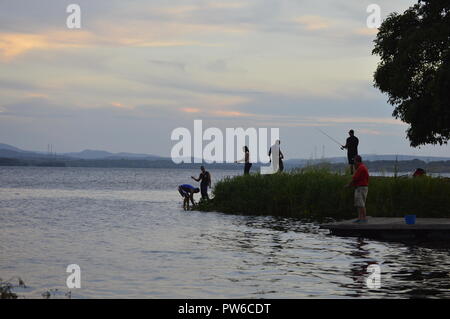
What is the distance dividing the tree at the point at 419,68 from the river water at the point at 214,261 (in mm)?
10906

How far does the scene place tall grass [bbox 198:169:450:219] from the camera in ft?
99.0

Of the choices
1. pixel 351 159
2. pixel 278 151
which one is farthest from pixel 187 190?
pixel 351 159

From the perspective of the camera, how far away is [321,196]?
32469 mm

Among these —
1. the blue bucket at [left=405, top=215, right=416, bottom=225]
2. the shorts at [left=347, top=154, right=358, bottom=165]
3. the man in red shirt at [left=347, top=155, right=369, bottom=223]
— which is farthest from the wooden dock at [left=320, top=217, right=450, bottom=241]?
the shorts at [left=347, top=154, right=358, bottom=165]

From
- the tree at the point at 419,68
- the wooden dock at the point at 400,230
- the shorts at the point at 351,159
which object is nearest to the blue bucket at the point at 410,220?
the wooden dock at the point at 400,230

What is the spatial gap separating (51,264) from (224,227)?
35.9 ft

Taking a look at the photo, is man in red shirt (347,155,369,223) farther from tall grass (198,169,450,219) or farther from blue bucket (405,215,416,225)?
tall grass (198,169,450,219)

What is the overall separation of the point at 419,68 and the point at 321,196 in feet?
32.1

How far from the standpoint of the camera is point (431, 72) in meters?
37.0

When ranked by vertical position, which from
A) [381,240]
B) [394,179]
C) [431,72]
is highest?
[431,72]

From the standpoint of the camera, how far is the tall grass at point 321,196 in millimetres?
30172
